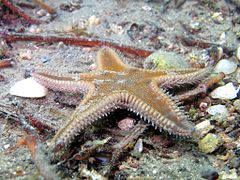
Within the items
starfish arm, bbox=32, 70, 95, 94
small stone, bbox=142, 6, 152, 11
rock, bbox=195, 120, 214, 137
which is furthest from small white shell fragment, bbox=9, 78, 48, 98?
small stone, bbox=142, 6, 152, 11

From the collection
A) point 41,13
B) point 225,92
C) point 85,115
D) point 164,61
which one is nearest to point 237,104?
point 225,92

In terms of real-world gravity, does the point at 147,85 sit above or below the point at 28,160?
above

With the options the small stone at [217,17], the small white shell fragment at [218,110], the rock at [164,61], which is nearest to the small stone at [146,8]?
the small stone at [217,17]

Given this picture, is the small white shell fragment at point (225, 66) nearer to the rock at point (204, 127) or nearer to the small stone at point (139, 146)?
the rock at point (204, 127)

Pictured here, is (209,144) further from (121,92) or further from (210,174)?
(121,92)

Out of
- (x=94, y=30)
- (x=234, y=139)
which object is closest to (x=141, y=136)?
(x=234, y=139)

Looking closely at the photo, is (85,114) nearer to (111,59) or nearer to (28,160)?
(28,160)
